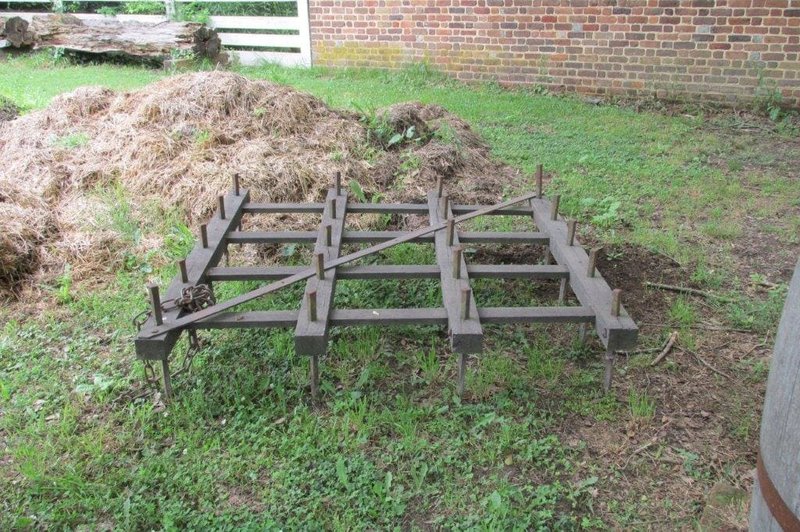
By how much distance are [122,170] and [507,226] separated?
304 centimetres

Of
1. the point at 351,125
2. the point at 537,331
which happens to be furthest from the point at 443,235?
the point at 351,125

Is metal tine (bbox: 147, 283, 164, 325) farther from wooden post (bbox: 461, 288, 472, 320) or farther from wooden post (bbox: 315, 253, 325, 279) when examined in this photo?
wooden post (bbox: 461, 288, 472, 320)

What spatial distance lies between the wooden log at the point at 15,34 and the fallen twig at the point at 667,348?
1245cm

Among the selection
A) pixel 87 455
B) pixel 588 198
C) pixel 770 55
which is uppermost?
pixel 770 55

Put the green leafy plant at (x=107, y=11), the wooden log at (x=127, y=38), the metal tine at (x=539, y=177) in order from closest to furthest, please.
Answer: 1. the metal tine at (x=539, y=177)
2. the wooden log at (x=127, y=38)
3. the green leafy plant at (x=107, y=11)

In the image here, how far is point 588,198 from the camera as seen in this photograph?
505 cm

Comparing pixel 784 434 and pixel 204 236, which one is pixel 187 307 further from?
pixel 784 434

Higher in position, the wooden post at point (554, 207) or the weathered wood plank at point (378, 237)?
the wooden post at point (554, 207)

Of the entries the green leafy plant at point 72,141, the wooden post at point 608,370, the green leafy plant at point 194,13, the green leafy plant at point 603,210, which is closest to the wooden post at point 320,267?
the wooden post at point 608,370

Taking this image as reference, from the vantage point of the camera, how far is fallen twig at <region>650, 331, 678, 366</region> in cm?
316

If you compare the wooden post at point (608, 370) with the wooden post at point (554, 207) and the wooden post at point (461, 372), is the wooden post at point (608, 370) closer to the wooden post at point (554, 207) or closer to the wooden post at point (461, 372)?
the wooden post at point (461, 372)

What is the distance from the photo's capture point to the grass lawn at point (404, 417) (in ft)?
7.66

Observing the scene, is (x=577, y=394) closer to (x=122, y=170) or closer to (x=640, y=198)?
(x=640, y=198)

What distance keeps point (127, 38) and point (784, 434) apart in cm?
1166
